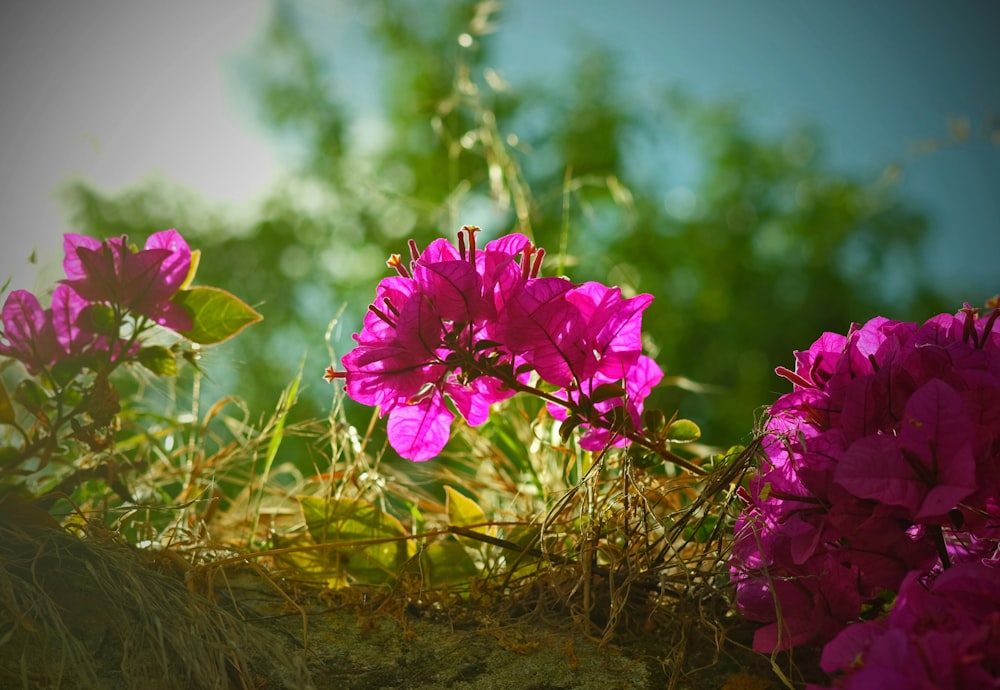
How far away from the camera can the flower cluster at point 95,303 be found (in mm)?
569

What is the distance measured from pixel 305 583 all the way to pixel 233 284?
4.19 meters

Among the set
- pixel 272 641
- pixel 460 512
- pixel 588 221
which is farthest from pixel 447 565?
pixel 588 221

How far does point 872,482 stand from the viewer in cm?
39

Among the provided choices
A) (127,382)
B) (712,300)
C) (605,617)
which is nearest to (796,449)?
(605,617)

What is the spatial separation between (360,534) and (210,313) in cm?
21

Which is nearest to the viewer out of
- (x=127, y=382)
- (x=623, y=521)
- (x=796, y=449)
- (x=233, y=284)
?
(x=796, y=449)

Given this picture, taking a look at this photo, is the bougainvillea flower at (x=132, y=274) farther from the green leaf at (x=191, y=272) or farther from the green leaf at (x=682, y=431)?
the green leaf at (x=682, y=431)

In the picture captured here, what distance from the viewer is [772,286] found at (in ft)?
16.3

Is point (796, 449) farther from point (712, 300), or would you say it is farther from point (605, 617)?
point (712, 300)

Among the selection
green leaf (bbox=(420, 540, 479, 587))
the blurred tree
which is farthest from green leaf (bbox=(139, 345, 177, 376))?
the blurred tree

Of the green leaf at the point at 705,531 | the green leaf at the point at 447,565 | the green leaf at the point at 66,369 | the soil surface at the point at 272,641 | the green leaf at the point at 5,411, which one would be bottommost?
the soil surface at the point at 272,641

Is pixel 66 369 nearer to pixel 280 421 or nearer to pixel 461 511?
pixel 280 421

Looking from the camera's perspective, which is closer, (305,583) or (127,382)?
(305,583)

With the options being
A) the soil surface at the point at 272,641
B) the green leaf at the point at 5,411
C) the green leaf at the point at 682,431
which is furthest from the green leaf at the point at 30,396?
the green leaf at the point at 682,431
